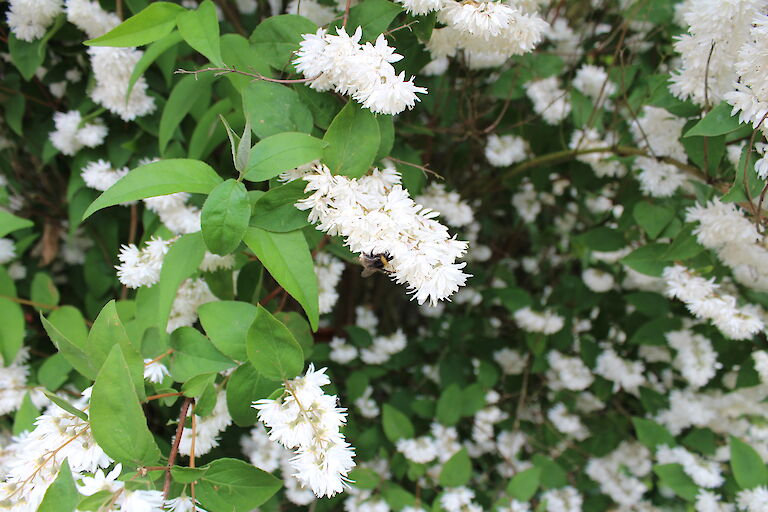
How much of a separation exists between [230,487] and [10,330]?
2.12 ft

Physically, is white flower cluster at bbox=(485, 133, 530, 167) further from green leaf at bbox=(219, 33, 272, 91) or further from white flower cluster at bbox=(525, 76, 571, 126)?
green leaf at bbox=(219, 33, 272, 91)

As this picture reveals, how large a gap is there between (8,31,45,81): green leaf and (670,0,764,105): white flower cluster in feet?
4.03

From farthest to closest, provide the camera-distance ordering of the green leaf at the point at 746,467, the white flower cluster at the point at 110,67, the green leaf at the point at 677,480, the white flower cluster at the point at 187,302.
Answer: the green leaf at the point at 677,480 → the green leaf at the point at 746,467 → the white flower cluster at the point at 110,67 → the white flower cluster at the point at 187,302

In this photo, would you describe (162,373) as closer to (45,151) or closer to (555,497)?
(45,151)

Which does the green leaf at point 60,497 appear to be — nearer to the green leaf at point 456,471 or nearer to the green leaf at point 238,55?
the green leaf at point 238,55

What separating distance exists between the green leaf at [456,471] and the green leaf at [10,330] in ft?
3.01

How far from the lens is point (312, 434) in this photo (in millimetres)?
612

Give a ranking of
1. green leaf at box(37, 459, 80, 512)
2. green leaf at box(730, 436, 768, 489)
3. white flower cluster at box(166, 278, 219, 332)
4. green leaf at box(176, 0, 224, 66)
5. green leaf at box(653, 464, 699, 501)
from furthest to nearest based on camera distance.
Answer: green leaf at box(653, 464, 699, 501) → green leaf at box(730, 436, 768, 489) → white flower cluster at box(166, 278, 219, 332) → green leaf at box(176, 0, 224, 66) → green leaf at box(37, 459, 80, 512)

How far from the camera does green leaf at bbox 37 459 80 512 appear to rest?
1.72 ft

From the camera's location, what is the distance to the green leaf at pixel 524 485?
1199 mm

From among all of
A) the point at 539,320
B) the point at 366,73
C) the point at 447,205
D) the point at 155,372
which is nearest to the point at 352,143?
the point at 366,73

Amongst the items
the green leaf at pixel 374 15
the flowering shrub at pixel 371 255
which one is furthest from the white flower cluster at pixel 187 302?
the green leaf at pixel 374 15

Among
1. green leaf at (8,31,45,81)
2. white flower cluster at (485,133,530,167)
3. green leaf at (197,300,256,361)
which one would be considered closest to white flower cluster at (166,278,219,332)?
green leaf at (197,300,256,361)

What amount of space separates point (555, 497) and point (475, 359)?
0.45 metres
